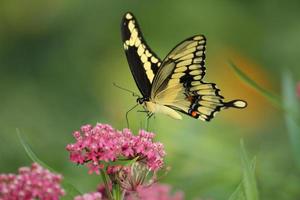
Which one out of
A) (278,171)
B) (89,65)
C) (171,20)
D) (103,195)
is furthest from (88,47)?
(103,195)

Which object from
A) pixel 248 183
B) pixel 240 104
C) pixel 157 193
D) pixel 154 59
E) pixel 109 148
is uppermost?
pixel 154 59

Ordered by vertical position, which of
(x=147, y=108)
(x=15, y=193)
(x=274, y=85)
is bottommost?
(x=15, y=193)

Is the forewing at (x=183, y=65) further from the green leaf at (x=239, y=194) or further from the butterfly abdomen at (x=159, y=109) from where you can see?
the green leaf at (x=239, y=194)

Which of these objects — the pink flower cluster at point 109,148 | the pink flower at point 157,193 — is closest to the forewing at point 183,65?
the pink flower at point 157,193

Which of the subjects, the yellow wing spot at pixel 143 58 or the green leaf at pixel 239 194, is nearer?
the green leaf at pixel 239 194

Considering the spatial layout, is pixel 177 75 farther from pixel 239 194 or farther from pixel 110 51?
pixel 110 51

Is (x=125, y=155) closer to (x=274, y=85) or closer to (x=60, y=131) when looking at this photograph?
(x=60, y=131)

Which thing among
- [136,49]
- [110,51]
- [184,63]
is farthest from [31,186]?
[110,51]
